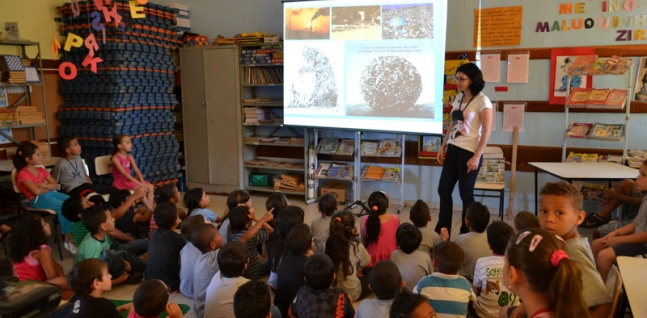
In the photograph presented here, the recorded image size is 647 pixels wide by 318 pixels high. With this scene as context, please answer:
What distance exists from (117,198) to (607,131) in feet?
14.6

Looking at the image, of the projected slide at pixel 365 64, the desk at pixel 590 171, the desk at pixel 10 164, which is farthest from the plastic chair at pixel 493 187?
the desk at pixel 10 164

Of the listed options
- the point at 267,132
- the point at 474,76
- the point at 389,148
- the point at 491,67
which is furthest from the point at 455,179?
the point at 267,132

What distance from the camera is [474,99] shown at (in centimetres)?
369

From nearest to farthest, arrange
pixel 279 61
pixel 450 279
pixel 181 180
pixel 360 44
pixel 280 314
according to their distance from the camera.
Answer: pixel 450 279
pixel 280 314
pixel 360 44
pixel 279 61
pixel 181 180

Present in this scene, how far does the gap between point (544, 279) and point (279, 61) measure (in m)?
4.62

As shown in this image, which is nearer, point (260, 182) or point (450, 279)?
point (450, 279)

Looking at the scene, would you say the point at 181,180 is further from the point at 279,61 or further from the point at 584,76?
the point at 584,76

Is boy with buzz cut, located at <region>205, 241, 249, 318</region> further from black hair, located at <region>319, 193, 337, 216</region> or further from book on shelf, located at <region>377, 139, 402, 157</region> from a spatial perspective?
book on shelf, located at <region>377, 139, 402, 157</region>

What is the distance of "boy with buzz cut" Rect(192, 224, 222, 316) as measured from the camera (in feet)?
8.84

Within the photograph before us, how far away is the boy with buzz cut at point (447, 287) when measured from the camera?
2.21 metres

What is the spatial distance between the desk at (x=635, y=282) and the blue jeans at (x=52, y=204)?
→ 3.82 meters

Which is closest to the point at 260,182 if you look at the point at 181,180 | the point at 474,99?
the point at 181,180

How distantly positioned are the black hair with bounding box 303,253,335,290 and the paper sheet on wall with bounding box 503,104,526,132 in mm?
3417

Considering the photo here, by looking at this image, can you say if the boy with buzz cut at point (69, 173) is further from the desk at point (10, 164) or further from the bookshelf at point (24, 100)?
the bookshelf at point (24, 100)
